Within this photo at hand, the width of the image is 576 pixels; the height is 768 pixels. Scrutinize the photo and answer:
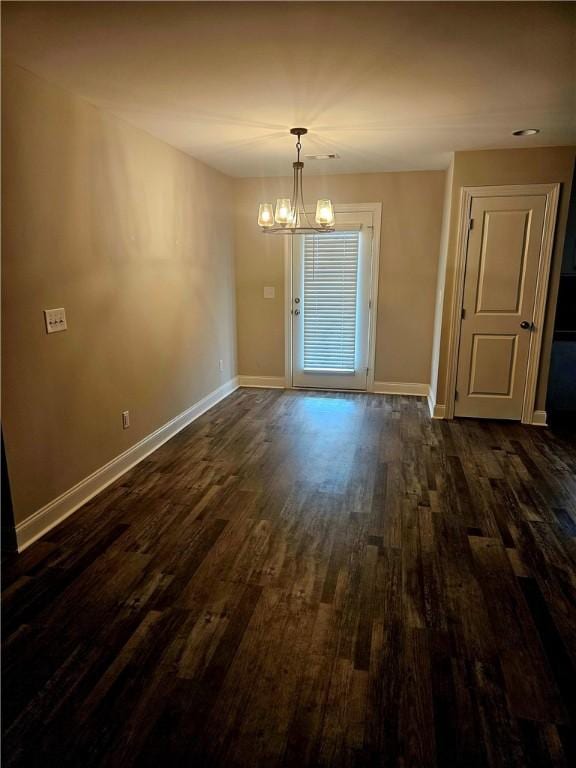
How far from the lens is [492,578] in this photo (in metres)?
2.28

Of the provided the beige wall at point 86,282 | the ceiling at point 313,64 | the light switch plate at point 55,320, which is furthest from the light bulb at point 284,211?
the light switch plate at point 55,320

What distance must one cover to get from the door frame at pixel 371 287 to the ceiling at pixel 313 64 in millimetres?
1536

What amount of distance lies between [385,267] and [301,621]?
404 cm

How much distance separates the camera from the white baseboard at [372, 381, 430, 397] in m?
5.38

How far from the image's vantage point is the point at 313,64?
7.29ft

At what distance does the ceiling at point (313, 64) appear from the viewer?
5.88 ft

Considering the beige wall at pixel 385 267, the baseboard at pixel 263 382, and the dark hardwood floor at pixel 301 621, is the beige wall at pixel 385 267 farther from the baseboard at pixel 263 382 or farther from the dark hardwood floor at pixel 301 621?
the dark hardwood floor at pixel 301 621

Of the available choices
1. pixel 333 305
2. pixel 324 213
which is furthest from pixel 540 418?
pixel 324 213

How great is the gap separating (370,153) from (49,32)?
276 centimetres

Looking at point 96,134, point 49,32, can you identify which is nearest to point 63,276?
point 96,134

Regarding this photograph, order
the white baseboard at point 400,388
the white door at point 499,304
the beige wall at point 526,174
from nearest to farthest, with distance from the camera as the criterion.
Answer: the beige wall at point 526,174
the white door at point 499,304
the white baseboard at point 400,388

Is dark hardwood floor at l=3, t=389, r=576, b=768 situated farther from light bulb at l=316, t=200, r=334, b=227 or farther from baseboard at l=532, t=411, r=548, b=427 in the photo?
light bulb at l=316, t=200, r=334, b=227

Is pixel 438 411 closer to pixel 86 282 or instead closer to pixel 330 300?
pixel 330 300

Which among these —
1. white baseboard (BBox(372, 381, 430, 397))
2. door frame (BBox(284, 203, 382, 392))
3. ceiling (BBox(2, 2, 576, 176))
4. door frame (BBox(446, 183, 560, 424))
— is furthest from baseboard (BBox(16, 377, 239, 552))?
door frame (BBox(446, 183, 560, 424))
